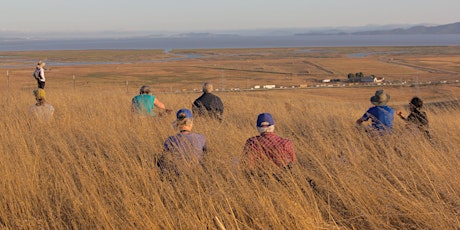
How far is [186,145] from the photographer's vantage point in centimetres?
459

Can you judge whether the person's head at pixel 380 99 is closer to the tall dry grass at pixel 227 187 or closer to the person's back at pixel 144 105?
the tall dry grass at pixel 227 187

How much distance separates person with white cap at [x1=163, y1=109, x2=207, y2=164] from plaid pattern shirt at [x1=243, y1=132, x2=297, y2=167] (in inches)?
18.5

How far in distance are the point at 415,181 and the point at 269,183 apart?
50.4 inches

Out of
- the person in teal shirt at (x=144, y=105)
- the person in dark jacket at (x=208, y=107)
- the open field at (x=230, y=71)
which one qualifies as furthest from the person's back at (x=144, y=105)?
the open field at (x=230, y=71)

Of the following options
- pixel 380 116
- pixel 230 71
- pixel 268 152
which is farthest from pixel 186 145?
pixel 230 71

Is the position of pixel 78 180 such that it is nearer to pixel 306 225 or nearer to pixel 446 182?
pixel 306 225

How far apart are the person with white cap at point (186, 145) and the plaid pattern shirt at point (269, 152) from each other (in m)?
0.47

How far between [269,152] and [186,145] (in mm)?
791

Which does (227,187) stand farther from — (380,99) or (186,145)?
(380,99)

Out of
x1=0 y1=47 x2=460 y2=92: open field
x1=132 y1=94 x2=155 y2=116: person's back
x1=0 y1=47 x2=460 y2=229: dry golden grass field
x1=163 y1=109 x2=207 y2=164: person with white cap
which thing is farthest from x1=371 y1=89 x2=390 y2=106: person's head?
x1=0 y1=47 x2=460 y2=92: open field

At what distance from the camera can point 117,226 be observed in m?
3.32

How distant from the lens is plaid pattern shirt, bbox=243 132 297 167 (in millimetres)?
4285

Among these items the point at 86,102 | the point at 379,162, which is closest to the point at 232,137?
the point at 379,162

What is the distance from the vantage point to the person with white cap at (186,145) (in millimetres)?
4445
